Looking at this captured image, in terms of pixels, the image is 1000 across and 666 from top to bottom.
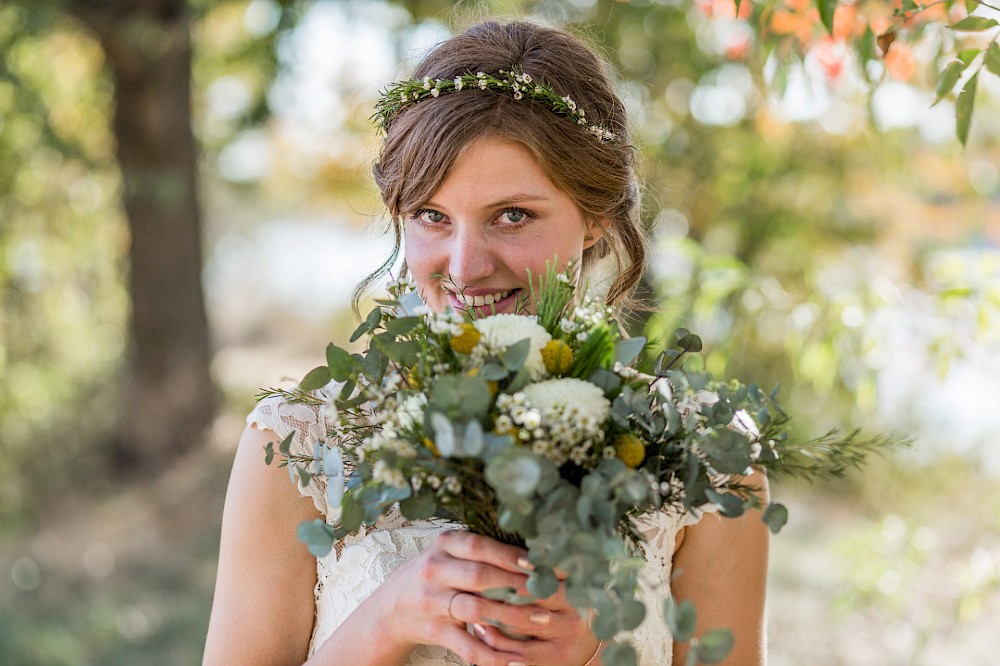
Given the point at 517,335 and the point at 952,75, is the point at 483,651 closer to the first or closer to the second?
the point at 517,335

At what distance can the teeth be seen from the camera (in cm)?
196

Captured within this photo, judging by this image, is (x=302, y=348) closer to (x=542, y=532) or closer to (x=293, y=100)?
(x=293, y=100)

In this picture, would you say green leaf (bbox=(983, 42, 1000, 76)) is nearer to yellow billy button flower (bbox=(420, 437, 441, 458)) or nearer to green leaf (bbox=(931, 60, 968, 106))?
green leaf (bbox=(931, 60, 968, 106))

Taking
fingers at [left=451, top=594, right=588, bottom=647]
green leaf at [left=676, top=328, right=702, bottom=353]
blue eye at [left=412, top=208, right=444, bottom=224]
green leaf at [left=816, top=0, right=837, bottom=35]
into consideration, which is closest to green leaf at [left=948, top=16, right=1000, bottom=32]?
green leaf at [left=816, top=0, right=837, bottom=35]

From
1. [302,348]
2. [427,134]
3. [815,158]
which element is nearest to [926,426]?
[815,158]

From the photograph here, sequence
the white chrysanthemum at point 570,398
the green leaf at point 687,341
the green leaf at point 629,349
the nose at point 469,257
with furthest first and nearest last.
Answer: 1. the nose at point 469,257
2. the green leaf at point 687,341
3. the green leaf at point 629,349
4. the white chrysanthemum at point 570,398

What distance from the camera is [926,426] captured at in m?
7.77

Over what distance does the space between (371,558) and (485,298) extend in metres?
0.62

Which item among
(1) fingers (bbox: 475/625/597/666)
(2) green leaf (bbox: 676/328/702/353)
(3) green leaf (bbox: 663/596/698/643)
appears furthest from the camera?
(2) green leaf (bbox: 676/328/702/353)

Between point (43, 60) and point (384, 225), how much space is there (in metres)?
7.93

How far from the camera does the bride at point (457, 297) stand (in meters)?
2.04

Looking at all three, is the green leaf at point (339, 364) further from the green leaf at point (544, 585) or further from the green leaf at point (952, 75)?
the green leaf at point (952, 75)

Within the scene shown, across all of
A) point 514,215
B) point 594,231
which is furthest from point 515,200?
point 594,231

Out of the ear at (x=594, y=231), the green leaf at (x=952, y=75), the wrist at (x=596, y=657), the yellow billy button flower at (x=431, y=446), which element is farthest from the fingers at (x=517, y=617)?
the green leaf at (x=952, y=75)
